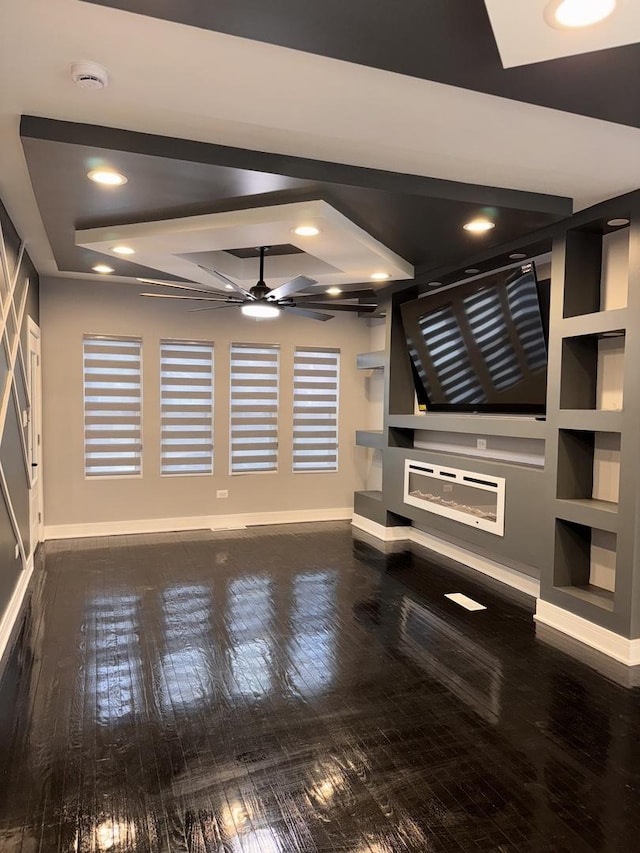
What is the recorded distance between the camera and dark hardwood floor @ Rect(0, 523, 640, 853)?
2098mm

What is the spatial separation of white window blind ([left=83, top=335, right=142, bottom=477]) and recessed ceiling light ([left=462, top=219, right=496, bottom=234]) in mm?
4111

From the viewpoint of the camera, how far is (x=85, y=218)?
12.7 ft

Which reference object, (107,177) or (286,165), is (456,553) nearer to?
(286,165)

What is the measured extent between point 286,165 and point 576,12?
1625mm

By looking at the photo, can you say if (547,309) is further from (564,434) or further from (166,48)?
(166,48)

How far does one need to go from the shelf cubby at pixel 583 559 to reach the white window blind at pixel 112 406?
4.63m

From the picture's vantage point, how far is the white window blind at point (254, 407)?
23.4ft

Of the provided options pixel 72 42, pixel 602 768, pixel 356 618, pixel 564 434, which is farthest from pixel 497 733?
pixel 72 42

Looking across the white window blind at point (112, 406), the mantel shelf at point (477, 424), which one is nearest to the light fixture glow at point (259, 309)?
the mantel shelf at point (477, 424)

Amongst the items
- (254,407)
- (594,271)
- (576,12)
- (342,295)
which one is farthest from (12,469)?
(594,271)

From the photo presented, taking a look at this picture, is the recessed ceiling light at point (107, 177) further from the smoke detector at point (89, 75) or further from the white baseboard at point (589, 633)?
the white baseboard at point (589, 633)

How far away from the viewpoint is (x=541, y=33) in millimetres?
1850

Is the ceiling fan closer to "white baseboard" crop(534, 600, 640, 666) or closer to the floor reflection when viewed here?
the floor reflection

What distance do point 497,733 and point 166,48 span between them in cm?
321
